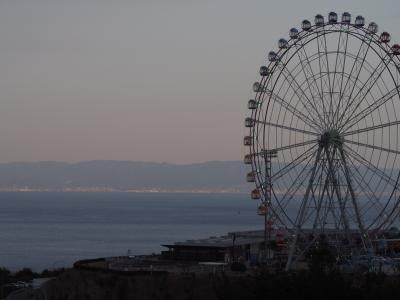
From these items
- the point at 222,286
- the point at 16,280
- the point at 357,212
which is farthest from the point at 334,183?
the point at 16,280

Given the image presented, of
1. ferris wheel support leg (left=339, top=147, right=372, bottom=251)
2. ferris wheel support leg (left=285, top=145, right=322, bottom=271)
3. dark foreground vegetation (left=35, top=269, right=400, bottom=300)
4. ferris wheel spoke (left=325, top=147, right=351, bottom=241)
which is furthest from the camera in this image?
ferris wheel support leg (left=285, top=145, right=322, bottom=271)

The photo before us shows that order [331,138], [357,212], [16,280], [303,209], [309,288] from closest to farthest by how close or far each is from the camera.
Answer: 1. [309,288]
2. [357,212]
3. [331,138]
4. [303,209]
5. [16,280]

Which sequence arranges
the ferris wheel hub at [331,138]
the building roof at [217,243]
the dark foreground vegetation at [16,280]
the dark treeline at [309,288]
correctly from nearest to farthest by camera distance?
the dark treeline at [309,288], the ferris wheel hub at [331,138], the building roof at [217,243], the dark foreground vegetation at [16,280]

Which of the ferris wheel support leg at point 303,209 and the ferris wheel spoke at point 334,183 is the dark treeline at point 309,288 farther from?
the ferris wheel support leg at point 303,209

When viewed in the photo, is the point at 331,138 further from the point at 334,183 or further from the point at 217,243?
the point at 217,243

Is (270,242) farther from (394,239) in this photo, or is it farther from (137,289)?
(137,289)

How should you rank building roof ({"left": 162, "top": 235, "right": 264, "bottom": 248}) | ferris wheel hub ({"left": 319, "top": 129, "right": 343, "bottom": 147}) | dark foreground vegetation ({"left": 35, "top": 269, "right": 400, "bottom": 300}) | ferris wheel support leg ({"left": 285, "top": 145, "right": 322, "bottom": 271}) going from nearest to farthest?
dark foreground vegetation ({"left": 35, "top": 269, "right": 400, "bottom": 300}) → ferris wheel hub ({"left": 319, "top": 129, "right": 343, "bottom": 147}) → ferris wheel support leg ({"left": 285, "top": 145, "right": 322, "bottom": 271}) → building roof ({"left": 162, "top": 235, "right": 264, "bottom": 248})

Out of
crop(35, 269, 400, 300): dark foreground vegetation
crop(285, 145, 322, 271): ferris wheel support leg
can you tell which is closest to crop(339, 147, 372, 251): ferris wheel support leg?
crop(285, 145, 322, 271): ferris wheel support leg

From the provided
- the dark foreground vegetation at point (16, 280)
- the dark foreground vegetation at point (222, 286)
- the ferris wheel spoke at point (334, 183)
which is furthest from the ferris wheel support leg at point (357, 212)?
the dark foreground vegetation at point (16, 280)

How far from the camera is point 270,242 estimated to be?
55.7 metres

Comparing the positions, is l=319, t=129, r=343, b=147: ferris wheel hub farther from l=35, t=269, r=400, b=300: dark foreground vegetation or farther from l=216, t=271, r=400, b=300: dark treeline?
l=216, t=271, r=400, b=300: dark treeline

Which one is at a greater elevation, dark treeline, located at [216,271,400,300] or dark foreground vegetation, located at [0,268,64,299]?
dark foreground vegetation, located at [0,268,64,299]

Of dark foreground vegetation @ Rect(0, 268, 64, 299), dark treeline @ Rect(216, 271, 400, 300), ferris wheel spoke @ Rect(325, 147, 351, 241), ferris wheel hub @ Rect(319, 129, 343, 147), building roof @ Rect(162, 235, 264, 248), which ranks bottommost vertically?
dark treeline @ Rect(216, 271, 400, 300)

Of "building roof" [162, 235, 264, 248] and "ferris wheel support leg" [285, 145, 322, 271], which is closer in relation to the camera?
"ferris wheel support leg" [285, 145, 322, 271]
